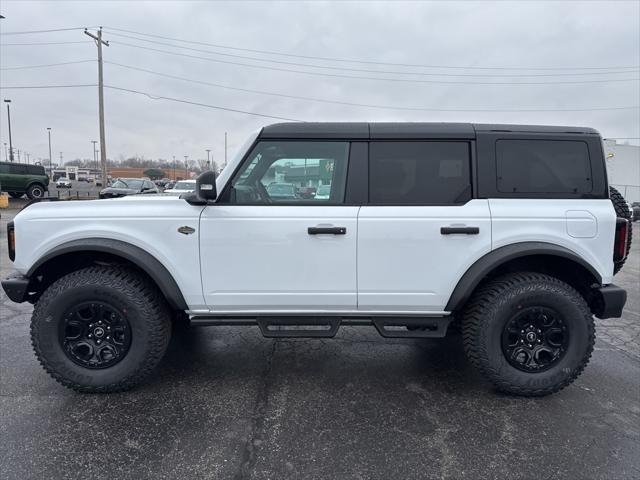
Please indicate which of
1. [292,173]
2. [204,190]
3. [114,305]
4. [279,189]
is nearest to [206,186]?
[204,190]

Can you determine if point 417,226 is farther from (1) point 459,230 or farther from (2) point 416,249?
(1) point 459,230

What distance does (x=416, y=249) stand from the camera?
3150 millimetres

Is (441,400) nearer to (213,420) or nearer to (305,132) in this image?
(213,420)

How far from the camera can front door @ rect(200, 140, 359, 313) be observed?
313 cm

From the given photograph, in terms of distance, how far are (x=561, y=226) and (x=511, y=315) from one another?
0.73 metres

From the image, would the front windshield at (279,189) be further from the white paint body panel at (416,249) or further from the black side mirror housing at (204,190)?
the white paint body panel at (416,249)

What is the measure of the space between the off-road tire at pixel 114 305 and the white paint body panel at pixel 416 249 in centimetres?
157

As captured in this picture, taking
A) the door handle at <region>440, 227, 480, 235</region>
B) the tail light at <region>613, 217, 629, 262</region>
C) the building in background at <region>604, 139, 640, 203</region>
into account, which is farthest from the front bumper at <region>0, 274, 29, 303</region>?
the building in background at <region>604, 139, 640, 203</region>

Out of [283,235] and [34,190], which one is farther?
[34,190]

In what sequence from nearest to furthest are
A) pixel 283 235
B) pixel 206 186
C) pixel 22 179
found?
pixel 206 186 < pixel 283 235 < pixel 22 179

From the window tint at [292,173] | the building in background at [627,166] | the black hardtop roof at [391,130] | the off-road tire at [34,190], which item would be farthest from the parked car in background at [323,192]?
Result: the building in background at [627,166]

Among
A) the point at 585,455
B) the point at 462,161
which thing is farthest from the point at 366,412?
the point at 462,161

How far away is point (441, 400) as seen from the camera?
3281mm

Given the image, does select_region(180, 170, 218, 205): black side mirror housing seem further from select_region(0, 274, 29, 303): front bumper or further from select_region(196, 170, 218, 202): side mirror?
select_region(0, 274, 29, 303): front bumper
